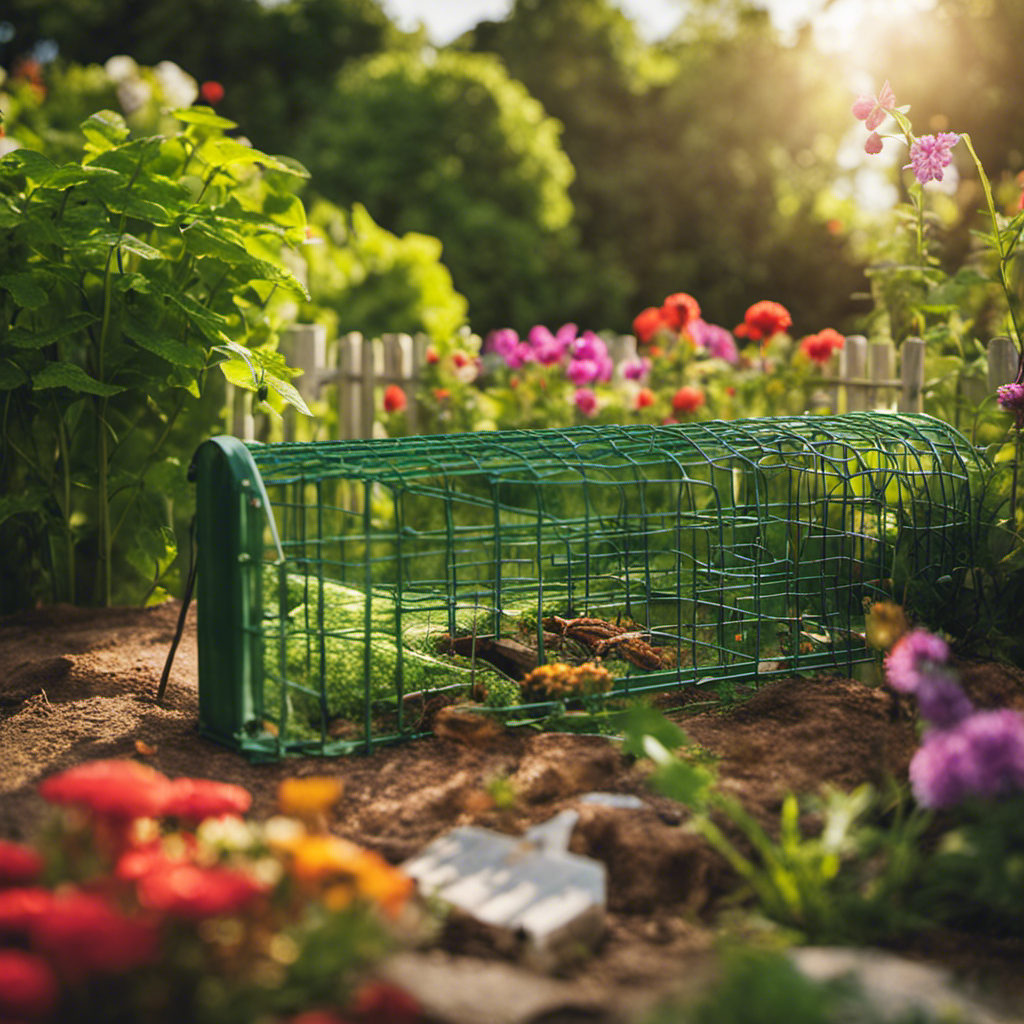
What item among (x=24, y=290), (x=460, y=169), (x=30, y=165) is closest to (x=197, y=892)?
(x=24, y=290)

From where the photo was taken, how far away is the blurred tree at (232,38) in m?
20.7

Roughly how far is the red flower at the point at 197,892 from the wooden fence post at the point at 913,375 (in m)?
4.70

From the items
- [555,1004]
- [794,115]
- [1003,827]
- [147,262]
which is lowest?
[555,1004]

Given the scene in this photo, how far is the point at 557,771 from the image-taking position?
2.90 metres

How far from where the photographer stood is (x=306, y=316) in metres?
7.77

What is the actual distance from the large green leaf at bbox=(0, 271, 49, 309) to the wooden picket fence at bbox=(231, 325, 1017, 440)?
1.58 metres

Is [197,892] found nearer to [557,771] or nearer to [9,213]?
[557,771]

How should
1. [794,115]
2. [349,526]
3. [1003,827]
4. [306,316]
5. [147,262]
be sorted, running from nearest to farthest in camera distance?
[1003,827]
[147,262]
[349,526]
[306,316]
[794,115]

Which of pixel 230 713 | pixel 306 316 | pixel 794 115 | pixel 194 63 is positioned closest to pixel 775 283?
pixel 794 115

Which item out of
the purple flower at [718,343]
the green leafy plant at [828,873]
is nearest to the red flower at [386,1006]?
the green leafy plant at [828,873]

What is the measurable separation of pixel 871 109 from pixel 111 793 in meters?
3.30

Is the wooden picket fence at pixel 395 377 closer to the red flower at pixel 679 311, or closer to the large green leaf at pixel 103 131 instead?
the red flower at pixel 679 311

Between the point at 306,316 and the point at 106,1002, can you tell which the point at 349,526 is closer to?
the point at 306,316

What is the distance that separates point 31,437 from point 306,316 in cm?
364
